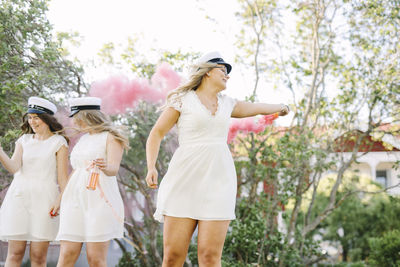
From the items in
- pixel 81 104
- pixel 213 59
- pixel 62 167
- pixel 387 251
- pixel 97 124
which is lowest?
pixel 387 251

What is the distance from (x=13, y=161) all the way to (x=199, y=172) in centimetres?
170

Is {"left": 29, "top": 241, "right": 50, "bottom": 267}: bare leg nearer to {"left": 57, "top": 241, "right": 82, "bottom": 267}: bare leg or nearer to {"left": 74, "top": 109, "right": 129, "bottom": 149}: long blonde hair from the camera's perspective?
{"left": 57, "top": 241, "right": 82, "bottom": 267}: bare leg

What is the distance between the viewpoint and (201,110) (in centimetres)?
296

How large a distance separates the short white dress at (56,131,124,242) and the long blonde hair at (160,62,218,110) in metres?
0.82

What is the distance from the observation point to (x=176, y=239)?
2.83 meters

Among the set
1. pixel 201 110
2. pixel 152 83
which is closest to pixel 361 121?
pixel 152 83

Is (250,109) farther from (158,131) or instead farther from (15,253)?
(15,253)

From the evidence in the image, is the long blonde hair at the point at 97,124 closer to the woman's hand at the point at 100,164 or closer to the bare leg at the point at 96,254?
the woman's hand at the point at 100,164

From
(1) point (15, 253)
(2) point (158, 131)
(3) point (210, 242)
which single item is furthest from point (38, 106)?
(3) point (210, 242)

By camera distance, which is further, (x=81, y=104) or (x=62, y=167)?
(x=62, y=167)

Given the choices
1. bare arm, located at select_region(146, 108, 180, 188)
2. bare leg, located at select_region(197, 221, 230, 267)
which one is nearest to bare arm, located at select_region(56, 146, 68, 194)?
bare arm, located at select_region(146, 108, 180, 188)

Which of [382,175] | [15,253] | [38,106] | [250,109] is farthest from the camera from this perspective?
[382,175]

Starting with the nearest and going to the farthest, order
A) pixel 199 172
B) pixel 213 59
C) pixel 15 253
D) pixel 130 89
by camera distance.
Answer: pixel 199 172 < pixel 213 59 < pixel 15 253 < pixel 130 89

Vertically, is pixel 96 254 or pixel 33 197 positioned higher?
pixel 33 197
